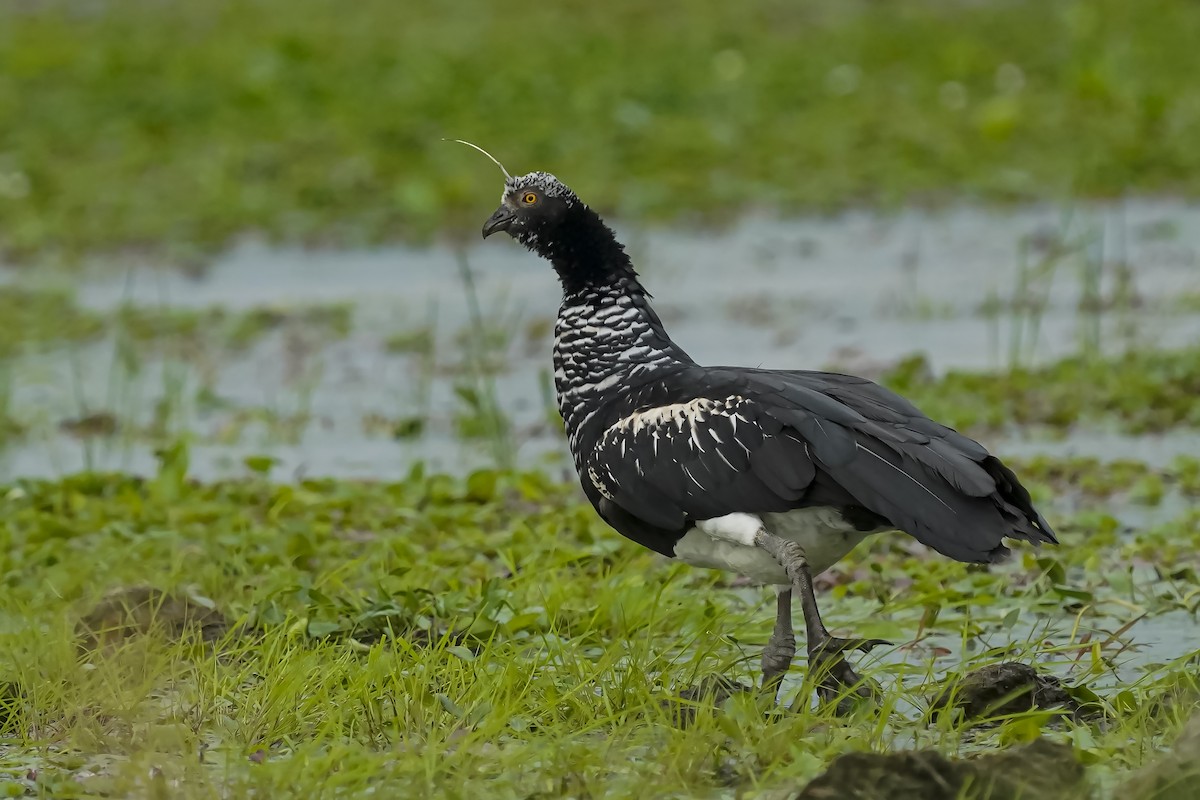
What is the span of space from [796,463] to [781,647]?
0.49 meters

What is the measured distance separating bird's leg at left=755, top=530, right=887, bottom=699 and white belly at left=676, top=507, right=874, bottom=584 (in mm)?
56

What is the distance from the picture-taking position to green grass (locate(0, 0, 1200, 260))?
42.0 ft

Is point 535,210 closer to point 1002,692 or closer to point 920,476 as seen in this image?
point 920,476

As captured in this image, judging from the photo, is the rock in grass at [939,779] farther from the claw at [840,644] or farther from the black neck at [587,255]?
the black neck at [587,255]

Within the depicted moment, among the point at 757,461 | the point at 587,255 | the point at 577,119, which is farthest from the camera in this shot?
the point at 577,119

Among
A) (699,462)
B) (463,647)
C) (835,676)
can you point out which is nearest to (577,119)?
(463,647)

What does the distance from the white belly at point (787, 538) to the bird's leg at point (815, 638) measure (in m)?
0.06

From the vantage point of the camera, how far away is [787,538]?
4.78 m

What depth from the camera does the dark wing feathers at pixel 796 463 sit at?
180 inches

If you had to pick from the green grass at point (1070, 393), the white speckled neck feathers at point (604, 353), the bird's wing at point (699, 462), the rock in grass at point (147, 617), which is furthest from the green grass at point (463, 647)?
the green grass at point (1070, 393)

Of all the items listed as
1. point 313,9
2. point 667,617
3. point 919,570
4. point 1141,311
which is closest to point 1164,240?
point 1141,311

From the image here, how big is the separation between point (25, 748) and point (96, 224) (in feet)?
27.2

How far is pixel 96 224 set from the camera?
1259 cm

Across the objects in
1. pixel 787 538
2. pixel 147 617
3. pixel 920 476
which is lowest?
pixel 147 617
